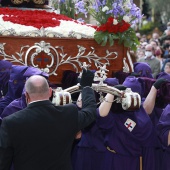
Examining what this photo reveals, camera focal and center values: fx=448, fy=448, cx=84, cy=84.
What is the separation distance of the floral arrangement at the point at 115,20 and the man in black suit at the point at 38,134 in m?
2.69

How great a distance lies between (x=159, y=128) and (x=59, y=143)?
141cm

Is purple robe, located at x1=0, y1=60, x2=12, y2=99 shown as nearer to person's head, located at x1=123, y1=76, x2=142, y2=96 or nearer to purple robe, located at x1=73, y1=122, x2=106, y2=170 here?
purple robe, located at x1=73, y1=122, x2=106, y2=170

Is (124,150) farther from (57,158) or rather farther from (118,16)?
(118,16)

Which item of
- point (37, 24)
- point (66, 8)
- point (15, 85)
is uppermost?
point (66, 8)

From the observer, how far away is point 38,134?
3.08 meters

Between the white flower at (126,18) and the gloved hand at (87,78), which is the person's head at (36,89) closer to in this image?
the gloved hand at (87,78)

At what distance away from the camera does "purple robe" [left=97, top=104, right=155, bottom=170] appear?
4.27 meters

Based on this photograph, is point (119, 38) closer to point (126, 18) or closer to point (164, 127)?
point (126, 18)

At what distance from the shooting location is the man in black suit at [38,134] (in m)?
3.04

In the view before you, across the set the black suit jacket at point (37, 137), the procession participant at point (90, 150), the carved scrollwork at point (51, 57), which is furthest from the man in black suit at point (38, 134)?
the carved scrollwork at point (51, 57)

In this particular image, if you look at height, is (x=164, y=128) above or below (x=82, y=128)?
below

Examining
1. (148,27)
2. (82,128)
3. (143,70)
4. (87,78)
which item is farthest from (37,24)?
(148,27)

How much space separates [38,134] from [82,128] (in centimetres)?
45

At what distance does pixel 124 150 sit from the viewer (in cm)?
430
